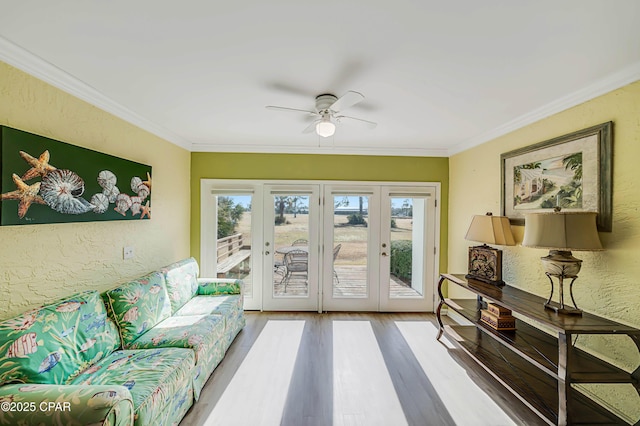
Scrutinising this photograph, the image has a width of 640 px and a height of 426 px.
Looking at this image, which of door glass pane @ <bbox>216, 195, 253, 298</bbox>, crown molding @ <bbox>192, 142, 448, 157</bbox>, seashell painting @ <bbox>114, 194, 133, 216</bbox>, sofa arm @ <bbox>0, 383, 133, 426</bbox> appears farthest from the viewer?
door glass pane @ <bbox>216, 195, 253, 298</bbox>

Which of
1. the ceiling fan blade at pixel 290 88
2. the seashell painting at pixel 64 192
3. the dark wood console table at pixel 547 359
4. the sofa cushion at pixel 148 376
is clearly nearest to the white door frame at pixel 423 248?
the dark wood console table at pixel 547 359

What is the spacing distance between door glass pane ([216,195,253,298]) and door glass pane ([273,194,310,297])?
42 cm

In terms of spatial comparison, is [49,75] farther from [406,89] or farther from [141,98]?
[406,89]

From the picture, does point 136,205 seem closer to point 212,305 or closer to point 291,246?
point 212,305

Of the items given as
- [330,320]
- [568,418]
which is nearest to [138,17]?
[568,418]

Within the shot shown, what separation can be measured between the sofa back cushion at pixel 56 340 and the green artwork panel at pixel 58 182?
600mm

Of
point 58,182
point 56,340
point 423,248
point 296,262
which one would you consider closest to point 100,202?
point 58,182

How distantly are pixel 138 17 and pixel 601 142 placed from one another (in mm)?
3012

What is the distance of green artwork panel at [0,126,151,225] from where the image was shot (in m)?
1.56

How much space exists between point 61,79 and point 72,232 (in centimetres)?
112

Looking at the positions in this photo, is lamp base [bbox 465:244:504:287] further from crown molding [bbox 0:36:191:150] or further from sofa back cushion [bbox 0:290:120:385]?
crown molding [bbox 0:36:191:150]

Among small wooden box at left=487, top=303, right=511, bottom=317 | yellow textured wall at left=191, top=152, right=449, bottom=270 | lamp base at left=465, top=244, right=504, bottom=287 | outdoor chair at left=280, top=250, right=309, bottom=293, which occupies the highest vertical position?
yellow textured wall at left=191, top=152, right=449, bottom=270

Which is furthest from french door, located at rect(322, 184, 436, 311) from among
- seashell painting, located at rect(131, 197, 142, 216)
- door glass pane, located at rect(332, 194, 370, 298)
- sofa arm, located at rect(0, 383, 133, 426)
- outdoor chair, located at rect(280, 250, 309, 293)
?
sofa arm, located at rect(0, 383, 133, 426)

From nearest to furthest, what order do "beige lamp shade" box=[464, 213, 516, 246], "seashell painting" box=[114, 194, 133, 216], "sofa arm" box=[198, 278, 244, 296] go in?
"seashell painting" box=[114, 194, 133, 216]
"beige lamp shade" box=[464, 213, 516, 246]
"sofa arm" box=[198, 278, 244, 296]
